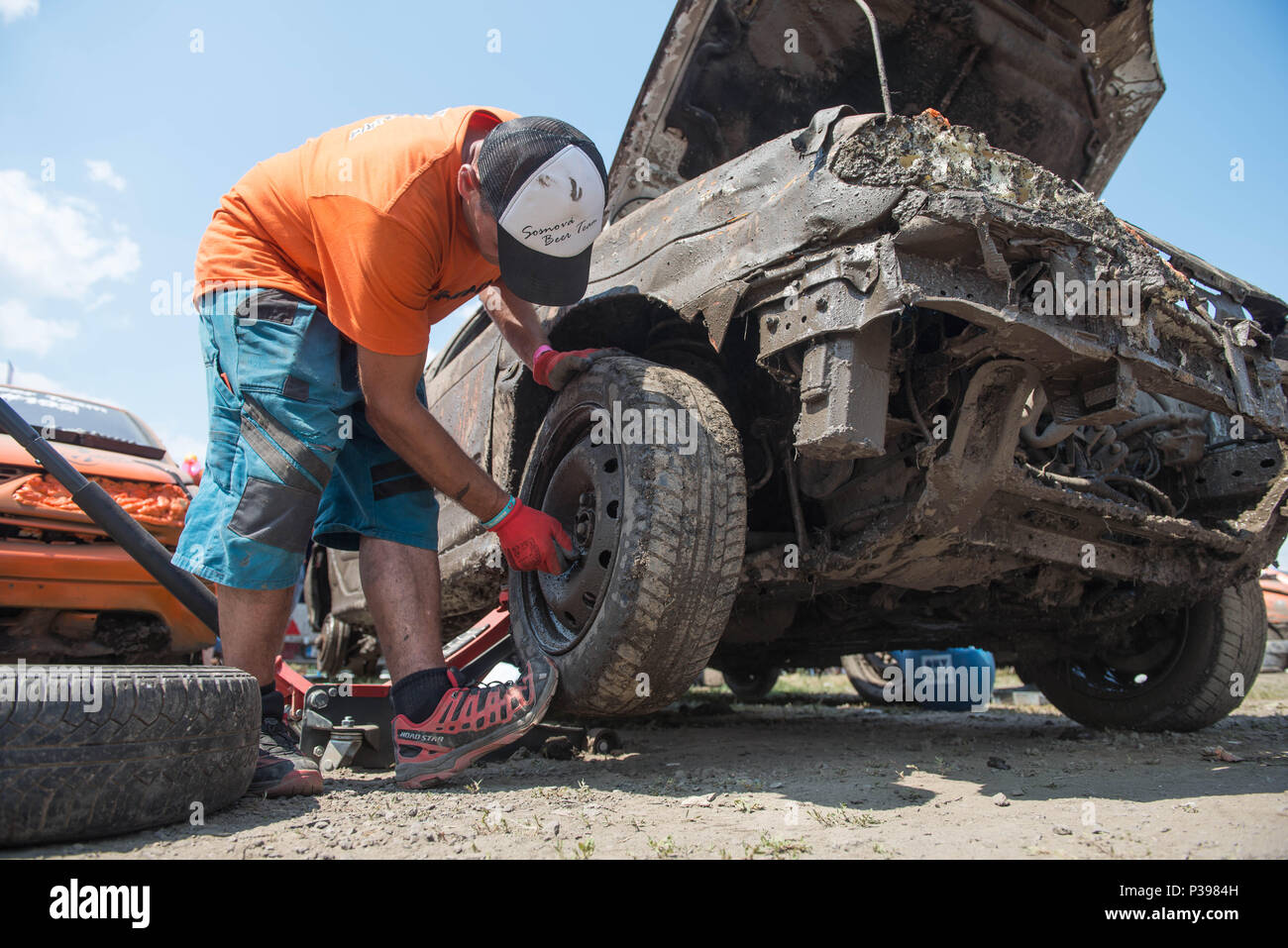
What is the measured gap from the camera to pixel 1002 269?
1840 mm

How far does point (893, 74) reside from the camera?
3098 mm

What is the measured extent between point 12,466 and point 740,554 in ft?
10.1

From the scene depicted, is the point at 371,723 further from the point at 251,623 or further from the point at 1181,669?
the point at 1181,669

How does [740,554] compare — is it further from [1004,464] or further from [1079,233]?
[1079,233]

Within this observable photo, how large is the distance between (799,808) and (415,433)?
4.03ft

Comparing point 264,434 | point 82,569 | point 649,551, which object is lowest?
point 82,569

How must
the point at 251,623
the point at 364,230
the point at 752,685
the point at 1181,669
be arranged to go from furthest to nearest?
the point at 752,685 → the point at 1181,669 → the point at 251,623 → the point at 364,230

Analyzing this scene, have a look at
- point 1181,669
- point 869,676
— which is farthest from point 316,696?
point 869,676

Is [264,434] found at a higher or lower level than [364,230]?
lower

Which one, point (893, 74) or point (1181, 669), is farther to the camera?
point (1181, 669)

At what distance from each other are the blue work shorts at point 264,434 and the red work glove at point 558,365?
1.94ft

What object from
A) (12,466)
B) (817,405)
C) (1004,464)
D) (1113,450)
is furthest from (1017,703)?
(12,466)

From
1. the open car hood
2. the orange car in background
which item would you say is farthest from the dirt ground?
the open car hood

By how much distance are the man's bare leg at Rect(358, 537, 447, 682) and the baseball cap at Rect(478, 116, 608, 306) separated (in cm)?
78
